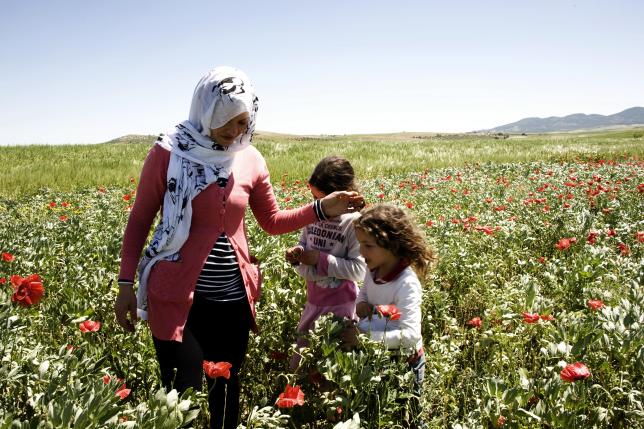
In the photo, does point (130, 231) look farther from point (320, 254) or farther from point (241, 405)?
point (241, 405)

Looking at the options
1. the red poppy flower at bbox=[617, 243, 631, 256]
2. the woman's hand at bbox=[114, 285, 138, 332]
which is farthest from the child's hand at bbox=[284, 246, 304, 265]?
the red poppy flower at bbox=[617, 243, 631, 256]

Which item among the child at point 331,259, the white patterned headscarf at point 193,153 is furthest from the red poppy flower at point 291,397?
the child at point 331,259

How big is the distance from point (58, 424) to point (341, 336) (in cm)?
140

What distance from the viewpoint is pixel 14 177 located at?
12.8 metres

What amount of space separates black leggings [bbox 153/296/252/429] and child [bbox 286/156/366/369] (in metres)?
0.45

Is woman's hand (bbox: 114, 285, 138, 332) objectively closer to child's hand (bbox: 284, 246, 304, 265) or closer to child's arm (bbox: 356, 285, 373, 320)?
child's hand (bbox: 284, 246, 304, 265)

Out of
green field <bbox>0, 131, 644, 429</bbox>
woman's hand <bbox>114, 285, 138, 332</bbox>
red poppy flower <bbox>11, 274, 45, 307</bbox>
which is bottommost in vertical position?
green field <bbox>0, 131, 644, 429</bbox>

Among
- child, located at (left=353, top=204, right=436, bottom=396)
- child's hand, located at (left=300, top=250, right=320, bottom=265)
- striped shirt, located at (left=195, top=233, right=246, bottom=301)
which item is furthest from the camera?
child's hand, located at (left=300, top=250, right=320, bottom=265)

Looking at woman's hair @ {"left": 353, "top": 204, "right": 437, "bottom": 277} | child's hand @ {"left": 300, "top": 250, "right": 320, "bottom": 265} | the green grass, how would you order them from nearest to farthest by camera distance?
woman's hair @ {"left": 353, "top": 204, "right": 437, "bottom": 277}, child's hand @ {"left": 300, "top": 250, "right": 320, "bottom": 265}, the green grass

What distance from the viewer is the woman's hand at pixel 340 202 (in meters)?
2.61

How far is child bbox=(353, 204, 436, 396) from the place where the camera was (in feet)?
8.36

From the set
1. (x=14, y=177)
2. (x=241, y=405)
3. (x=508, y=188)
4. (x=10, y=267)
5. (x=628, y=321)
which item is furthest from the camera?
(x=14, y=177)

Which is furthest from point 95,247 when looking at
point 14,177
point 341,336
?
point 14,177

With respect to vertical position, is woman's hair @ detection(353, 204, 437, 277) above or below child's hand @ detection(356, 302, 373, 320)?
above
